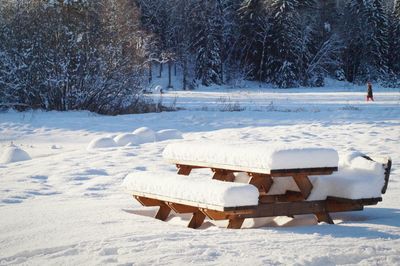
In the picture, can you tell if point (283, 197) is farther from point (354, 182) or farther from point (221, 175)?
point (354, 182)

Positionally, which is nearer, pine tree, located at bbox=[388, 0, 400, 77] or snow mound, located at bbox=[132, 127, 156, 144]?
snow mound, located at bbox=[132, 127, 156, 144]

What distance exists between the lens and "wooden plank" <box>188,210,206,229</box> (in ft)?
20.7

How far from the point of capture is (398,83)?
2213 inches

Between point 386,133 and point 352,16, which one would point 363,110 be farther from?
point 352,16

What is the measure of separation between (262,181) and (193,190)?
102cm

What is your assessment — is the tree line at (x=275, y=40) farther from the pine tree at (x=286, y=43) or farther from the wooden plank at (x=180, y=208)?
the wooden plank at (x=180, y=208)

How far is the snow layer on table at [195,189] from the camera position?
5613mm

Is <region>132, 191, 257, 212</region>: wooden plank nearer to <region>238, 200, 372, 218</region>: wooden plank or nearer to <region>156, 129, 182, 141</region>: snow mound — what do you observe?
<region>238, 200, 372, 218</region>: wooden plank

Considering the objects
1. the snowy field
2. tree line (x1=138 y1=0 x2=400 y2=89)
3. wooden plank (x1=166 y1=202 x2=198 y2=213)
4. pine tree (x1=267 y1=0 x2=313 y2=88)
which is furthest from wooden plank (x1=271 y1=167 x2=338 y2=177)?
pine tree (x1=267 y1=0 x2=313 y2=88)

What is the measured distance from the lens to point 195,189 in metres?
5.92

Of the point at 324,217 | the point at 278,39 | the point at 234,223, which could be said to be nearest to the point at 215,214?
the point at 234,223

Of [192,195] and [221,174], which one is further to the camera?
[221,174]

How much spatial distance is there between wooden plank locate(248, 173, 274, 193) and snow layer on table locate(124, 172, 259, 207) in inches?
18.9

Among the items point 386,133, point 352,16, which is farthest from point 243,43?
point 386,133
